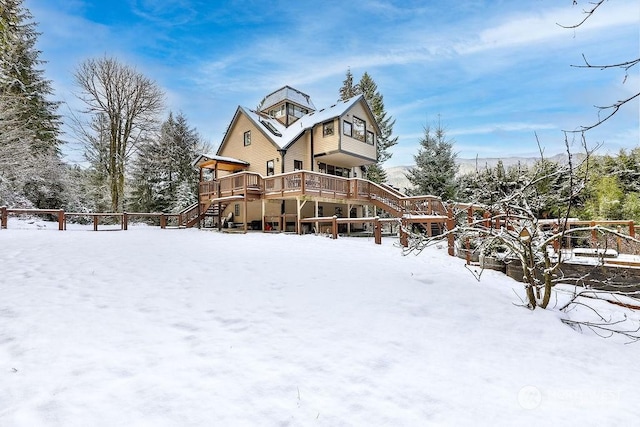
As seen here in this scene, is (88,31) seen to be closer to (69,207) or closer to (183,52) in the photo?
(183,52)

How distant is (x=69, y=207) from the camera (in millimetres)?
19141

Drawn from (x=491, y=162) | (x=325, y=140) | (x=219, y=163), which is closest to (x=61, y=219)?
(x=219, y=163)

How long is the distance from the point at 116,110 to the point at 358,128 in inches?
661

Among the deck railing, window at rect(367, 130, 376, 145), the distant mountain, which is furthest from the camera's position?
window at rect(367, 130, 376, 145)

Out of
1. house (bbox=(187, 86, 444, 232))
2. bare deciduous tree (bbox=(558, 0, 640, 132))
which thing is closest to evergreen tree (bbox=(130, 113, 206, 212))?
house (bbox=(187, 86, 444, 232))

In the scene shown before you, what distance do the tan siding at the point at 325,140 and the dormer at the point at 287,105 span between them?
3.34m

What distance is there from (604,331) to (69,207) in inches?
963

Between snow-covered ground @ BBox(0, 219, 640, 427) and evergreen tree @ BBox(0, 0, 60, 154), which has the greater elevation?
evergreen tree @ BBox(0, 0, 60, 154)

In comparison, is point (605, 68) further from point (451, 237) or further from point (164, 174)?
point (164, 174)

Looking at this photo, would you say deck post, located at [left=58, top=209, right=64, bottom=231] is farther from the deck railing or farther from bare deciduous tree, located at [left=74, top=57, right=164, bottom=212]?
bare deciduous tree, located at [left=74, top=57, right=164, bottom=212]

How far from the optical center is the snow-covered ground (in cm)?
225

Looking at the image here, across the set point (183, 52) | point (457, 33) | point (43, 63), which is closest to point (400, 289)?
point (457, 33)

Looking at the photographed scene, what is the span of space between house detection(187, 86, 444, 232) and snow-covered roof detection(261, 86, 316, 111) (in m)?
0.06

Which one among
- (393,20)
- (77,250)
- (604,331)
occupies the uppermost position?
(393,20)
